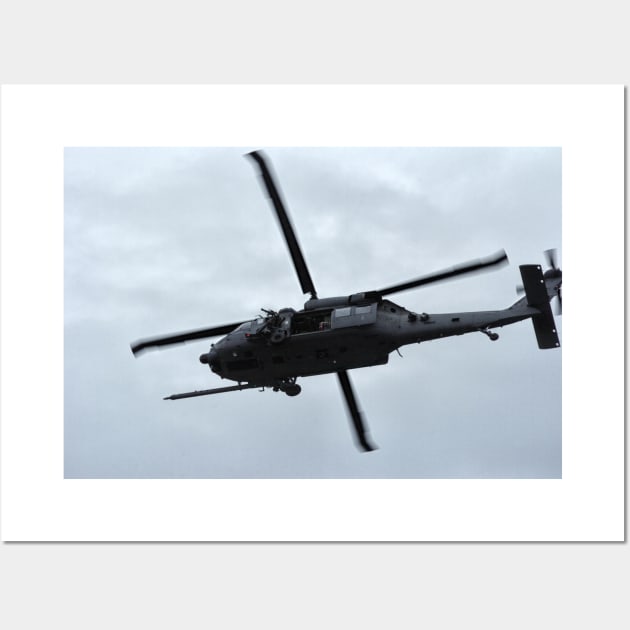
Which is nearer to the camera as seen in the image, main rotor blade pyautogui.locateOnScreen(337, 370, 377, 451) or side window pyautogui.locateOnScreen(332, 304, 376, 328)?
side window pyautogui.locateOnScreen(332, 304, 376, 328)

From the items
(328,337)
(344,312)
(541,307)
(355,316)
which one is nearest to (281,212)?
(344,312)

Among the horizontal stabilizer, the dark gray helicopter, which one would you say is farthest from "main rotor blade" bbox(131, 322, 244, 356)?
the horizontal stabilizer

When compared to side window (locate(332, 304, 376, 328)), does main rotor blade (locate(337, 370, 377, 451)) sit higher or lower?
lower

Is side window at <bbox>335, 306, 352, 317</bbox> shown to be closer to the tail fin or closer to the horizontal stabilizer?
the horizontal stabilizer

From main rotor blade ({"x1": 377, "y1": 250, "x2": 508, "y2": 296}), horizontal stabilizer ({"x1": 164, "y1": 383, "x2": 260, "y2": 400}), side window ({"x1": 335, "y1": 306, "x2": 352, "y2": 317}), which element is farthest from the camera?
horizontal stabilizer ({"x1": 164, "y1": 383, "x2": 260, "y2": 400})

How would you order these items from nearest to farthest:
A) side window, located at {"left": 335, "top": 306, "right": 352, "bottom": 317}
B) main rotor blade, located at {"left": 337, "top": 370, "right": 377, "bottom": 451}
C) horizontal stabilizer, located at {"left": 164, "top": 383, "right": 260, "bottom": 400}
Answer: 1. side window, located at {"left": 335, "top": 306, "right": 352, "bottom": 317}
2. main rotor blade, located at {"left": 337, "top": 370, "right": 377, "bottom": 451}
3. horizontal stabilizer, located at {"left": 164, "top": 383, "right": 260, "bottom": 400}

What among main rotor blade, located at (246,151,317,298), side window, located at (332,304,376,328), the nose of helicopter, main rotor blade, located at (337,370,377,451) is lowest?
main rotor blade, located at (337,370,377,451)

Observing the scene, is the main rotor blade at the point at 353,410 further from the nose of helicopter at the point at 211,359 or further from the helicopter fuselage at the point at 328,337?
the nose of helicopter at the point at 211,359

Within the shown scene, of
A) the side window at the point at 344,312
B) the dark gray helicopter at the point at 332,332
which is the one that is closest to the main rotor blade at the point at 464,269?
the dark gray helicopter at the point at 332,332
